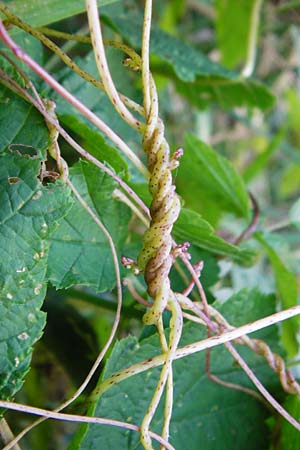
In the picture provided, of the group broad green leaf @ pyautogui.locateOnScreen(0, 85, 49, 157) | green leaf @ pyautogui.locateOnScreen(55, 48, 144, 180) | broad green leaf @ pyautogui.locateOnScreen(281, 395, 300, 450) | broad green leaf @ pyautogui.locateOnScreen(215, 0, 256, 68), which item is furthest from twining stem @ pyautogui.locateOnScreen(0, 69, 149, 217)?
broad green leaf @ pyautogui.locateOnScreen(215, 0, 256, 68)

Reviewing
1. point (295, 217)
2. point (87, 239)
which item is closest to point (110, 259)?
point (87, 239)

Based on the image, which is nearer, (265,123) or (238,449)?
(238,449)

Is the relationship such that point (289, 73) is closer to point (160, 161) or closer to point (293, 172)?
point (293, 172)

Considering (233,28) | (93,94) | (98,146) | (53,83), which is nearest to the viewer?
(53,83)

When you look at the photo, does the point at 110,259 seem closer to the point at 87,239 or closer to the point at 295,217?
the point at 87,239

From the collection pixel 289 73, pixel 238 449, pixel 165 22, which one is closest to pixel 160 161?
pixel 238 449

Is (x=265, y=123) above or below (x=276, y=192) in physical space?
above
